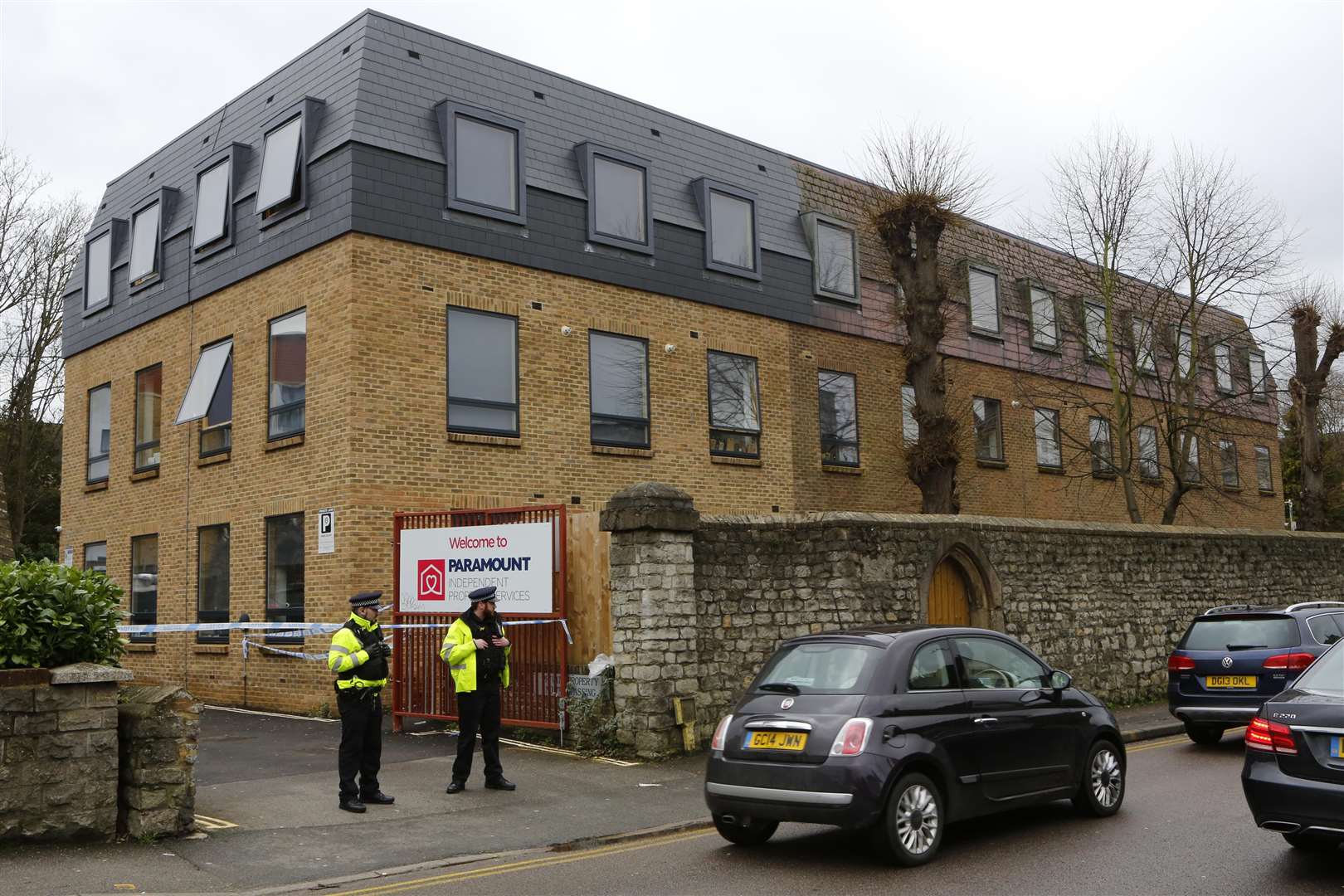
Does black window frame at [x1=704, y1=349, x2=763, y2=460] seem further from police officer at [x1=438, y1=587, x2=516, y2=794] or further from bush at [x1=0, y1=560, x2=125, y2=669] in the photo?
bush at [x1=0, y1=560, x2=125, y2=669]

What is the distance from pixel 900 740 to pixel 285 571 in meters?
11.7

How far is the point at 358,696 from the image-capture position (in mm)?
9547

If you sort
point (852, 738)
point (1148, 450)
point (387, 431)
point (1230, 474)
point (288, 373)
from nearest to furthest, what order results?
point (852, 738) → point (387, 431) → point (288, 373) → point (1148, 450) → point (1230, 474)

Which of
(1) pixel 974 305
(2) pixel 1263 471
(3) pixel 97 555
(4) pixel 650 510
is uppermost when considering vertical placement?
(1) pixel 974 305

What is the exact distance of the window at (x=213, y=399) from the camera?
18.4m

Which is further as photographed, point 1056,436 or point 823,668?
point 1056,436

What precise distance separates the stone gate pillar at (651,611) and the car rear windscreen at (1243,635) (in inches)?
227

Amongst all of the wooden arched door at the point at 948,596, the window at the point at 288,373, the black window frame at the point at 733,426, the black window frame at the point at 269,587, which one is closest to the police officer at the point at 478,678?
the wooden arched door at the point at 948,596

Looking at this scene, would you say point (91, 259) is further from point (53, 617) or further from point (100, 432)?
point (53, 617)

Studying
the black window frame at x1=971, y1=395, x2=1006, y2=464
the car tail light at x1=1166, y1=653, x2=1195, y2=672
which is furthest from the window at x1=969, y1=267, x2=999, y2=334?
the car tail light at x1=1166, y1=653, x2=1195, y2=672

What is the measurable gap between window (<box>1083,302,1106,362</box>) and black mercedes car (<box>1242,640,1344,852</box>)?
18.1 metres

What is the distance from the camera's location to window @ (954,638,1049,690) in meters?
8.41

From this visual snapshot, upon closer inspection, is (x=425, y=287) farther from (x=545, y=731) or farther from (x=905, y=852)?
(x=905, y=852)

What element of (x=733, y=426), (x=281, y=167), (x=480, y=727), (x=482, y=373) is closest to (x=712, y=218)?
(x=733, y=426)
